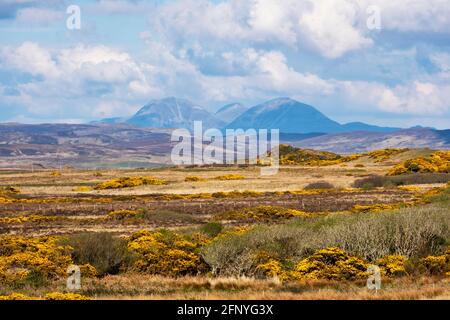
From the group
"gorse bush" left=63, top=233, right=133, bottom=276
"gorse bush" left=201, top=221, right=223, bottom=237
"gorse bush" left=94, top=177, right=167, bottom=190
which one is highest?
"gorse bush" left=63, top=233, right=133, bottom=276

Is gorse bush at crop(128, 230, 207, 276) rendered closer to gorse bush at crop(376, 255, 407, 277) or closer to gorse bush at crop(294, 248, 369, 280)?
gorse bush at crop(294, 248, 369, 280)

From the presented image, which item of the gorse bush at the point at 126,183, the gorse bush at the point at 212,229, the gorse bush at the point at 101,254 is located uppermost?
the gorse bush at the point at 101,254

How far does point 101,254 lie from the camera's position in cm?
2769

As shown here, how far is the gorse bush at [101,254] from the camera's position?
27.4 m

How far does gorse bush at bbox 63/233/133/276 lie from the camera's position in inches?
1078

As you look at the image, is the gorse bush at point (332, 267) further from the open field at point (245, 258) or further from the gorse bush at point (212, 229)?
the gorse bush at point (212, 229)

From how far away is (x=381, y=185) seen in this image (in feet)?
266

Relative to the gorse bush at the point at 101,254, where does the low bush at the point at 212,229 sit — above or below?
below

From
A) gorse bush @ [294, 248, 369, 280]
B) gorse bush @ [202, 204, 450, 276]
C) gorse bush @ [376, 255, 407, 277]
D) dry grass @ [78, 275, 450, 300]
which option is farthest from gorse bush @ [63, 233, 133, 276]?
gorse bush @ [376, 255, 407, 277]

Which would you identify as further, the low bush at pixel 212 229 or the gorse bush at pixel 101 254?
the low bush at pixel 212 229

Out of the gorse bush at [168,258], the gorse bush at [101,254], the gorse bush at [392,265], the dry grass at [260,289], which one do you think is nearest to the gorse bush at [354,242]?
the gorse bush at [168,258]

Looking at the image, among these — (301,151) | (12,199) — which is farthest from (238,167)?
(12,199)
